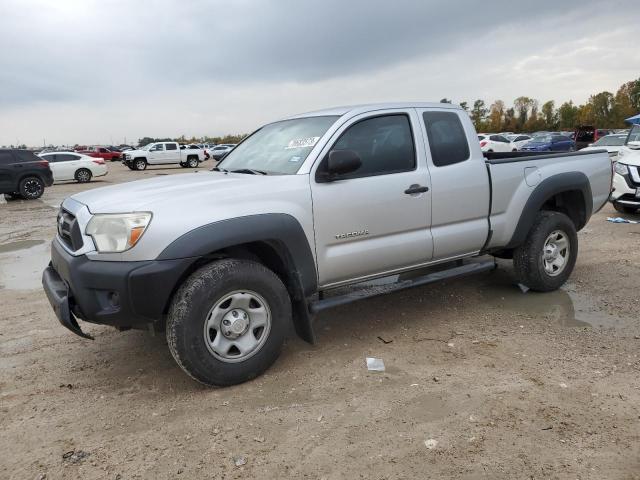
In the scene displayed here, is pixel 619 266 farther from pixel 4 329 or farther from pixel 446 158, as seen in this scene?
pixel 4 329

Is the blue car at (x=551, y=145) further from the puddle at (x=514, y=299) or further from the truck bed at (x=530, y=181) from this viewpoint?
the puddle at (x=514, y=299)

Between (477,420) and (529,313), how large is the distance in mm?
2078

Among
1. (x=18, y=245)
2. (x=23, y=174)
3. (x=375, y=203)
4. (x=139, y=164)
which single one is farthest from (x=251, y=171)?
(x=139, y=164)

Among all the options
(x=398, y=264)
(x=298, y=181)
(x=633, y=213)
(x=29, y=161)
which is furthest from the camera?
(x=29, y=161)

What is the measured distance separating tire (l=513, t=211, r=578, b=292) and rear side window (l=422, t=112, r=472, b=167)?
1.21 m

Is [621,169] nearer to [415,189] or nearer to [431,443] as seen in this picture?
[415,189]

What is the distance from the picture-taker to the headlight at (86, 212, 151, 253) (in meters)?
3.08

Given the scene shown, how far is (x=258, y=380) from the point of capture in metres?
3.53

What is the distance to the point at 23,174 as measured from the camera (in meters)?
16.8

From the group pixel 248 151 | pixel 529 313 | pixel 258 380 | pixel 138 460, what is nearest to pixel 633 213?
pixel 529 313

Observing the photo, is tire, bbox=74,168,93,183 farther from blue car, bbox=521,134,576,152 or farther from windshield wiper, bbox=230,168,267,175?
blue car, bbox=521,134,576,152

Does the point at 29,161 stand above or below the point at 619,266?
above

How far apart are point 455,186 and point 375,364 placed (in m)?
1.66

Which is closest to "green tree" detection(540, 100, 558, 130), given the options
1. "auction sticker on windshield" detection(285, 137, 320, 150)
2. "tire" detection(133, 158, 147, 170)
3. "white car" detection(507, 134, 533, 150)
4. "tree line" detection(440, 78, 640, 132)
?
"tree line" detection(440, 78, 640, 132)
